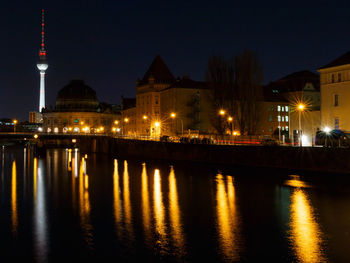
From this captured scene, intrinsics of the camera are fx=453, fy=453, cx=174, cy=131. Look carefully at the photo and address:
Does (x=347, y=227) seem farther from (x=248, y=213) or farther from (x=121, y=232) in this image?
(x=121, y=232)

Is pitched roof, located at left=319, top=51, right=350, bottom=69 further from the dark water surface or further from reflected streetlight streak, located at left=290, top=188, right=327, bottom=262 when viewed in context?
reflected streetlight streak, located at left=290, top=188, right=327, bottom=262

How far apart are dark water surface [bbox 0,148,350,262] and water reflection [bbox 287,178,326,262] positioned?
→ 52mm

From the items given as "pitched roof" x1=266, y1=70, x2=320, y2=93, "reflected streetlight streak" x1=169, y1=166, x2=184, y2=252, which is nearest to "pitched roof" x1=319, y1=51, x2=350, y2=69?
"reflected streetlight streak" x1=169, y1=166, x2=184, y2=252

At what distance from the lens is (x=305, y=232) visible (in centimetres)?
2675

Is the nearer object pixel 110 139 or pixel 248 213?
pixel 248 213

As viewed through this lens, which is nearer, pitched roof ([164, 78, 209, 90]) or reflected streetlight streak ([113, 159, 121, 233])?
reflected streetlight streak ([113, 159, 121, 233])

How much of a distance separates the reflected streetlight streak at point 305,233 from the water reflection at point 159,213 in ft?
23.8

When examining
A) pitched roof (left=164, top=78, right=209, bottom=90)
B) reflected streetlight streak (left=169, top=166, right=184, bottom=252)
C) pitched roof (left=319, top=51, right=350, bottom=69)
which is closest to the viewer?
reflected streetlight streak (left=169, top=166, right=184, bottom=252)

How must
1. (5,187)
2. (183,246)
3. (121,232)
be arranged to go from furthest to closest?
(5,187) → (121,232) → (183,246)

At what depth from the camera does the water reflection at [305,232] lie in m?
22.5

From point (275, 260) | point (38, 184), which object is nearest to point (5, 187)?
point (38, 184)

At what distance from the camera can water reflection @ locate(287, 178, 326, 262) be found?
73.9 ft

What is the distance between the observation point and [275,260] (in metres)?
22.0

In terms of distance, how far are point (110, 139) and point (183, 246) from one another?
86110mm
